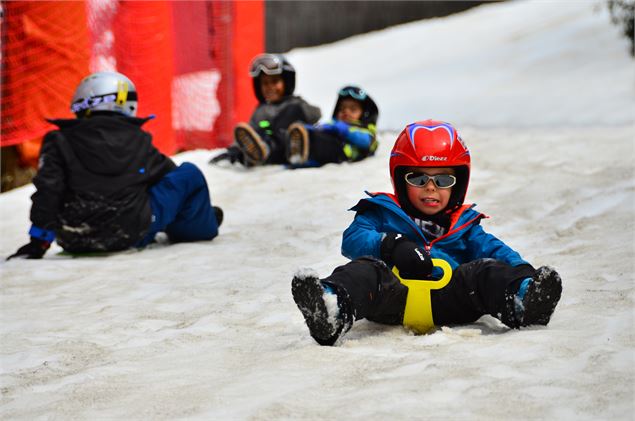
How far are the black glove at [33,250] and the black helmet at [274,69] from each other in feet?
13.6

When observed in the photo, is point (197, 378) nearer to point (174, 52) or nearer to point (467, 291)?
point (467, 291)

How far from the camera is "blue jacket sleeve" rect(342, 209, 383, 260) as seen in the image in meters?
4.06

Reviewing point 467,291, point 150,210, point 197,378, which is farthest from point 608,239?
point 197,378

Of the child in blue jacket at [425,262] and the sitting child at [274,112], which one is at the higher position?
the child in blue jacket at [425,262]

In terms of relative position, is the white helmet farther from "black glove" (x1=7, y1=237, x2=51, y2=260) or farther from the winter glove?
the winter glove

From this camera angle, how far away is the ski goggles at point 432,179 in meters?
4.23

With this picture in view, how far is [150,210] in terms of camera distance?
260 inches

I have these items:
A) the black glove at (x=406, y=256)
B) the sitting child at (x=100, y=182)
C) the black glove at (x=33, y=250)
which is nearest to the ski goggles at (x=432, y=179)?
the black glove at (x=406, y=256)

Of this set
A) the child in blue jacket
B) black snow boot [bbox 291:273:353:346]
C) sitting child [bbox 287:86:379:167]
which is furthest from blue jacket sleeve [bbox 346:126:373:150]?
black snow boot [bbox 291:273:353:346]

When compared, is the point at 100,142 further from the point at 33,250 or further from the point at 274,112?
the point at 274,112

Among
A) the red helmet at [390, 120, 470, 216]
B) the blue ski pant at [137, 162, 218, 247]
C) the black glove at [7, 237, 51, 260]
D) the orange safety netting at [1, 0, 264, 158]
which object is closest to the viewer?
the red helmet at [390, 120, 470, 216]

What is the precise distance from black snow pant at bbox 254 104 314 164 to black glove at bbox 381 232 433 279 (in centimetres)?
598

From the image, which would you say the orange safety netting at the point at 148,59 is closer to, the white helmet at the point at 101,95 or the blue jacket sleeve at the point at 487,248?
the white helmet at the point at 101,95

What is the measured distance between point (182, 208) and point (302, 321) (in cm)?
265
